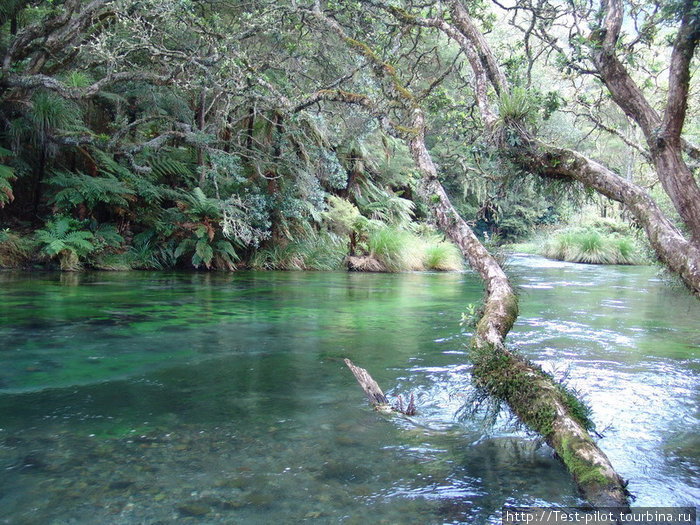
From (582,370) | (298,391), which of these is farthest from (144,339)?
(582,370)

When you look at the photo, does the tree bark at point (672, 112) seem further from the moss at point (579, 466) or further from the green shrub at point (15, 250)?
the green shrub at point (15, 250)

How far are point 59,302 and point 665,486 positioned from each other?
758 cm

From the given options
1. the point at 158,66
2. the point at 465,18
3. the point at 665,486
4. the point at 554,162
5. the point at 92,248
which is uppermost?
the point at 158,66

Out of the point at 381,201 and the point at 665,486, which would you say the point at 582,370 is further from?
the point at 381,201

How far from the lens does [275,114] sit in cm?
1335

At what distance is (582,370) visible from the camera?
16.0ft

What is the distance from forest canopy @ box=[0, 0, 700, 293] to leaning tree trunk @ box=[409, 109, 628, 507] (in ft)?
2.87

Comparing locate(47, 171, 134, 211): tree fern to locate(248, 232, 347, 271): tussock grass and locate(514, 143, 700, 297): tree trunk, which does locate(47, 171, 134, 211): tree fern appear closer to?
locate(248, 232, 347, 271): tussock grass

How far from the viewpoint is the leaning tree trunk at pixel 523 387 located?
2.42 m

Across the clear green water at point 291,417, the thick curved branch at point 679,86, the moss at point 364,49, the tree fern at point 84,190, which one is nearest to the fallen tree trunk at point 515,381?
the clear green water at point 291,417

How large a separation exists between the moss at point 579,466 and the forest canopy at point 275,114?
6.69ft

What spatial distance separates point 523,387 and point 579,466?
1.94ft

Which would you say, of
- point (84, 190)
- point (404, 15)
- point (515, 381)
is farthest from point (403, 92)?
point (84, 190)

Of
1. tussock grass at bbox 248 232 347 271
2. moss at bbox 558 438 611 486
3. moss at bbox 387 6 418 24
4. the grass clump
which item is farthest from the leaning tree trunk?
the grass clump
